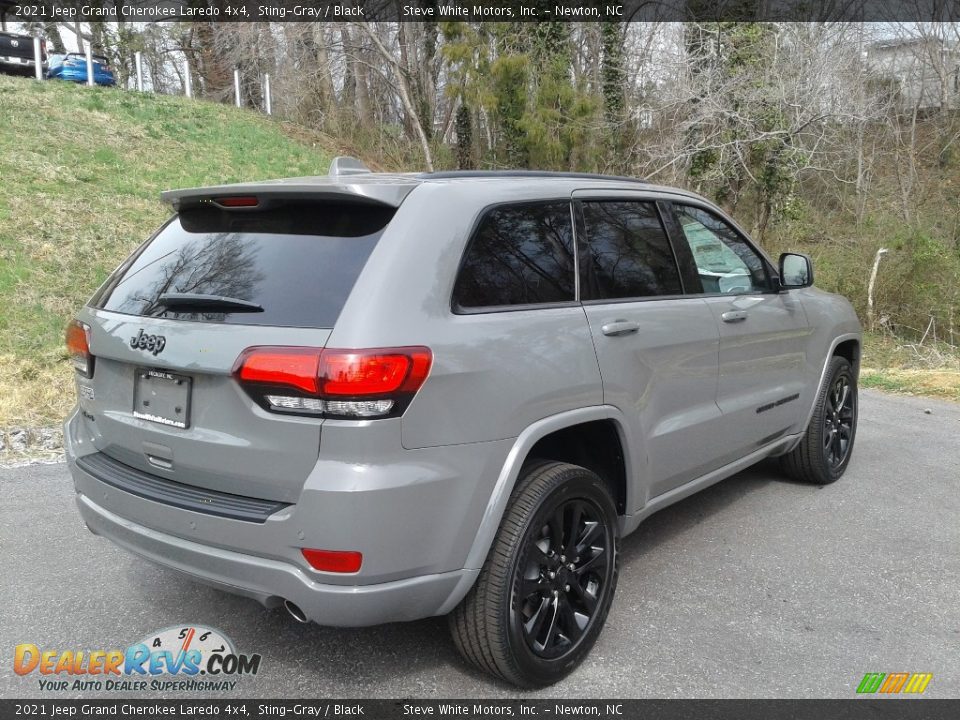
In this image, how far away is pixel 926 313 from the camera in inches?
448

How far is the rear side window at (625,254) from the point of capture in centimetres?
336

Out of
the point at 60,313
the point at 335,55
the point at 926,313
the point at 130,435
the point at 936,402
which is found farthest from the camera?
the point at 335,55

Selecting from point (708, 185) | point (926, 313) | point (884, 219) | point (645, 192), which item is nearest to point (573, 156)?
point (708, 185)

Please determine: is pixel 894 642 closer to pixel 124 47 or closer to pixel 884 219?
pixel 884 219

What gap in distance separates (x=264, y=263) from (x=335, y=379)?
0.62 meters

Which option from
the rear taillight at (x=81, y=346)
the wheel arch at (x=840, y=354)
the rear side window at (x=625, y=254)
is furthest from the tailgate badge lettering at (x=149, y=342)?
the wheel arch at (x=840, y=354)

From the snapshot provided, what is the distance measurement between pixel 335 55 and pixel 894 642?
24587 mm

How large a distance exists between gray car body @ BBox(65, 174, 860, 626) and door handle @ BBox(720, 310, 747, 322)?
32.3 inches

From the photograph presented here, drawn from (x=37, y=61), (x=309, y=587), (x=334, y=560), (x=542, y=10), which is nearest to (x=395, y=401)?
(x=334, y=560)

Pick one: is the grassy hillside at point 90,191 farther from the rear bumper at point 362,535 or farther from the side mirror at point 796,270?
the rear bumper at point 362,535

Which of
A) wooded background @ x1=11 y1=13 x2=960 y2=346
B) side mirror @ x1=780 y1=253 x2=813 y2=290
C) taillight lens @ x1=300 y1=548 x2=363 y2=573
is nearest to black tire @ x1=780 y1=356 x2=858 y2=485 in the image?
side mirror @ x1=780 y1=253 x2=813 y2=290

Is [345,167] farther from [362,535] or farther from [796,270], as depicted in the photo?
[796,270]

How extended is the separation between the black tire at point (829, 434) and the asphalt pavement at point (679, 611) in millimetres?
224

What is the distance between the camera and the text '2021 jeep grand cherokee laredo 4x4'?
97.7 inches
